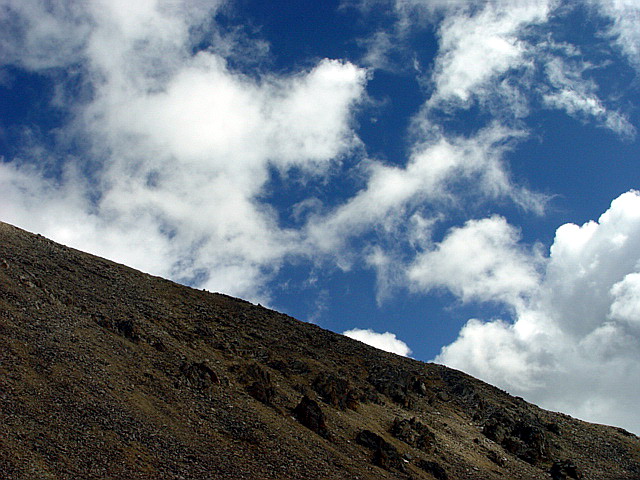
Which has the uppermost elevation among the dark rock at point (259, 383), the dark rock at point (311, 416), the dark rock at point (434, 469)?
the dark rock at point (259, 383)

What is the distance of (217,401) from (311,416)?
8210mm

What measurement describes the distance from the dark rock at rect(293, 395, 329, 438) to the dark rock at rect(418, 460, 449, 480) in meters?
9.29

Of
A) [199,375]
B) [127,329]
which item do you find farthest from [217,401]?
[127,329]

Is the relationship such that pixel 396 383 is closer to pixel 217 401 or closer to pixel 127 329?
pixel 217 401

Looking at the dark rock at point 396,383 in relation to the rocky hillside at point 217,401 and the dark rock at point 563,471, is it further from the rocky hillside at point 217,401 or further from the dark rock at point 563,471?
the dark rock at point 563,471

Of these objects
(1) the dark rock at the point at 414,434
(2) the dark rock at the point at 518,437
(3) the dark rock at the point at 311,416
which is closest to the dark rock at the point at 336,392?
(1) the dark rock at the point at 414,434

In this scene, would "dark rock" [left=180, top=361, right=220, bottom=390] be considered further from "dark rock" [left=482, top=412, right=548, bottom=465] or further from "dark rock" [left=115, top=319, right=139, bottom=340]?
"dark rock" [left=482, top=412, right=548, bottom=465]

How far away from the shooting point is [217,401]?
44.3m

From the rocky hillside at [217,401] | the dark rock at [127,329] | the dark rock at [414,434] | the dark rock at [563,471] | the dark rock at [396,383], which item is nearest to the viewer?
the rocky hillside at [217,401]

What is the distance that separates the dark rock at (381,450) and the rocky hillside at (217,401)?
12cm

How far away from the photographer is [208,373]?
47.6 m

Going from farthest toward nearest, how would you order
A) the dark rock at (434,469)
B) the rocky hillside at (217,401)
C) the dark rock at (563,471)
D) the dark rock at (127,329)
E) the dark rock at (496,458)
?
the dark rock at (563,471) → the dark rock at (496,458) → the dark rock at (127,329) → the dark rock at (434,469) → the rocky hillside at (217,401)

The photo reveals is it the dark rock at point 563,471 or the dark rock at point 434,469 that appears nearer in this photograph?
the dark rock at point 434,469

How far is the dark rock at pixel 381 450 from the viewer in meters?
43.9
